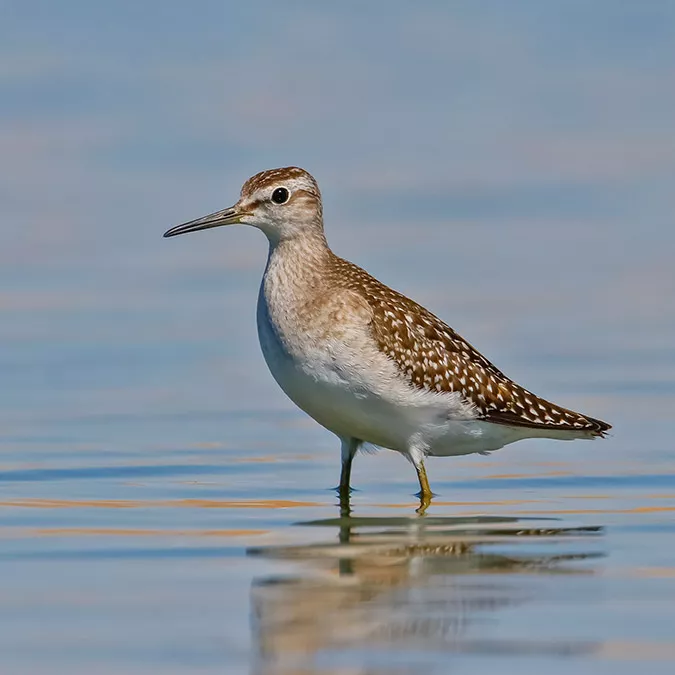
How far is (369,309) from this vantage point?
15680 mm

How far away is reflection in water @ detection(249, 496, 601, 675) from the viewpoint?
10.2 m

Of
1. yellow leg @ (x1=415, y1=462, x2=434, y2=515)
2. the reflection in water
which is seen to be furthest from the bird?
the reflection in water

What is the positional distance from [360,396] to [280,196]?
6.85 feet

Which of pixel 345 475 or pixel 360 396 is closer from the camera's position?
pixel 360 396

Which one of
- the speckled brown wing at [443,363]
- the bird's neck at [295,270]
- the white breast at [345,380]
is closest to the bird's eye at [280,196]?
the bird's neck at [295,270]

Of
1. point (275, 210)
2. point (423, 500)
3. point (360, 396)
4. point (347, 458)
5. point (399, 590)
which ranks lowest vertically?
point (399, 590)

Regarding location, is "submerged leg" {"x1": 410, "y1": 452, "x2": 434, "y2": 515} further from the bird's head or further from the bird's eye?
the bird's eye

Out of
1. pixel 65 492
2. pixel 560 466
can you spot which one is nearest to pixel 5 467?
pixel 65 492

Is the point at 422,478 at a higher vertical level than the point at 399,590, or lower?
higher

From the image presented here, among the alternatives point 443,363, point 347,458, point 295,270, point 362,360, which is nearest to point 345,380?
point 362,360

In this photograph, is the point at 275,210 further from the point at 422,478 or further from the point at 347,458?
the point at 422,478

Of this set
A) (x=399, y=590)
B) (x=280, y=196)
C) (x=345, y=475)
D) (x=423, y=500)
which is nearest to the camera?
(x=399, y=590)

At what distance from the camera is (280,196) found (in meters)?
16.5

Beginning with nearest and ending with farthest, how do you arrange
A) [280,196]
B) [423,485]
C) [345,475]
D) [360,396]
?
[360,396] → [423,485] → [345,475] → [280,196]
